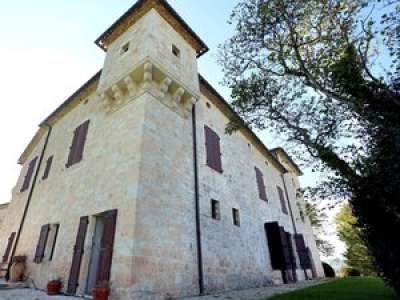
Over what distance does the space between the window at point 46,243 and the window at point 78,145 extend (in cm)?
226

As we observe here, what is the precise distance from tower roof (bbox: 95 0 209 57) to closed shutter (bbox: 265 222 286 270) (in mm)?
8702

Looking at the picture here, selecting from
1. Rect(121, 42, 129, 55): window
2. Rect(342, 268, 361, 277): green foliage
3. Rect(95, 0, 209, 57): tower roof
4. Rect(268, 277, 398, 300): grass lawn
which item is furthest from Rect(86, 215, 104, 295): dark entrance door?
Rect(342, 268, 361, 277): green foliage

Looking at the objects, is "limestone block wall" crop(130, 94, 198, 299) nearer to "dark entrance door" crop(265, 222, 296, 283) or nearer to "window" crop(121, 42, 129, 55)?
"window" crop(121, 42, 129, 55)

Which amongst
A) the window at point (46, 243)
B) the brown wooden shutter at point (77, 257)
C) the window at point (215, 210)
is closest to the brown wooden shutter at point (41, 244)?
the window at point (46, 243)

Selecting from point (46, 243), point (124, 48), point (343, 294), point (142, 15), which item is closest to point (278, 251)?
point (343, 294)

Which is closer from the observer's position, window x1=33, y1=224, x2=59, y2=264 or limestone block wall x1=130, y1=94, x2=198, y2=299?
limestone block wall x1=130, y1=94, x2=198, y2=299

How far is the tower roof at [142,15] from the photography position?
8.23 metres

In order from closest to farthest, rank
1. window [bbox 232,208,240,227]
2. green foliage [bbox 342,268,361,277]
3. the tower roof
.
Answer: the tower roof < window [bbox 232,208,240,227] < green foliage [bbox 342,268,361,277]

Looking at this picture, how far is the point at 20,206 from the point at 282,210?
1439 centimetres

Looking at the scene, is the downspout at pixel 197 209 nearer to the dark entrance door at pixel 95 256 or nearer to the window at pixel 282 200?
the dark entrance door at pixel 95 256

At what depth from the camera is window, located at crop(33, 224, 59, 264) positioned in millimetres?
7148

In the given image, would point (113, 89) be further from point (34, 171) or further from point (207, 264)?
point (34, 171)

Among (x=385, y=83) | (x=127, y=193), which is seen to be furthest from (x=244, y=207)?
(x=385, y=83)

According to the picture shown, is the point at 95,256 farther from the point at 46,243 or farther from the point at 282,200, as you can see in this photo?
the point at 282,200
